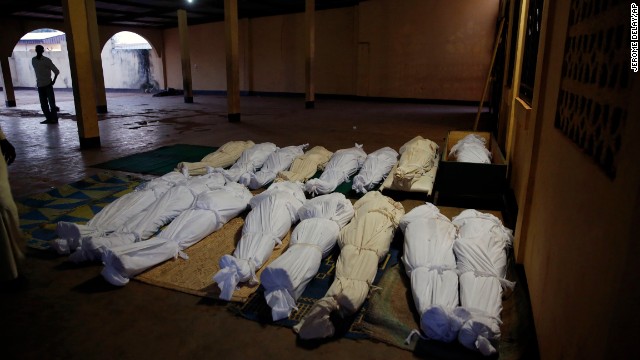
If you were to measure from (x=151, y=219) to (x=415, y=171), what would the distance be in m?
2.44

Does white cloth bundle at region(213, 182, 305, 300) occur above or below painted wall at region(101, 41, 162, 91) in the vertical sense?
below

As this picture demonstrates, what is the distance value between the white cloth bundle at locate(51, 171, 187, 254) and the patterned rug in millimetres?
239

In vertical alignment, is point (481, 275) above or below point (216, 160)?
below

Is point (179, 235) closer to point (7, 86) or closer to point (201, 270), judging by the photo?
point (201, 270)

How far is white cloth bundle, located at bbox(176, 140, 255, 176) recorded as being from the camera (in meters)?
4.47

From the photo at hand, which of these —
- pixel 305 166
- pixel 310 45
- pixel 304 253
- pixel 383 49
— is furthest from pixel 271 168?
pixel 383 49

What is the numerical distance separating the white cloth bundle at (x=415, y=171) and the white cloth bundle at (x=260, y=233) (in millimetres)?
1027

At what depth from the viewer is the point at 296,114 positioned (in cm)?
1066

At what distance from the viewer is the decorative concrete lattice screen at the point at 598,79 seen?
1.17m

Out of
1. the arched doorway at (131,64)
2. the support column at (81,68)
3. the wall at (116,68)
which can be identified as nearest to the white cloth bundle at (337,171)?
the support column at (81,68)

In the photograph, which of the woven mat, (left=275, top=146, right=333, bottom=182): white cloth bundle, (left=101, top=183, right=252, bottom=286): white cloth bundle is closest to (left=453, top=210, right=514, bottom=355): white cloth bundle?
the woven mat

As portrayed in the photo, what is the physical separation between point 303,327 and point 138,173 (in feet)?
12.3

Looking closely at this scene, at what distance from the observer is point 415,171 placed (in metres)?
4.09

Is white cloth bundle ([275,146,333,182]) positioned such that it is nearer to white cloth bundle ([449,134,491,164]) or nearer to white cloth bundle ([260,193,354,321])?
white cloth bundle ([260,193,354,321])
